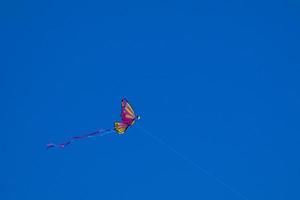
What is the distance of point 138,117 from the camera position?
932 inches

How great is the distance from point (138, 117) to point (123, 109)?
0.69m

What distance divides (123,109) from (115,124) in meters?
0.69

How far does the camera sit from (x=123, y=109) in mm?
23891

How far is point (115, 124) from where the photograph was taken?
23609 millimetres

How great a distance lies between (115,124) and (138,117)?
2.98 feet
